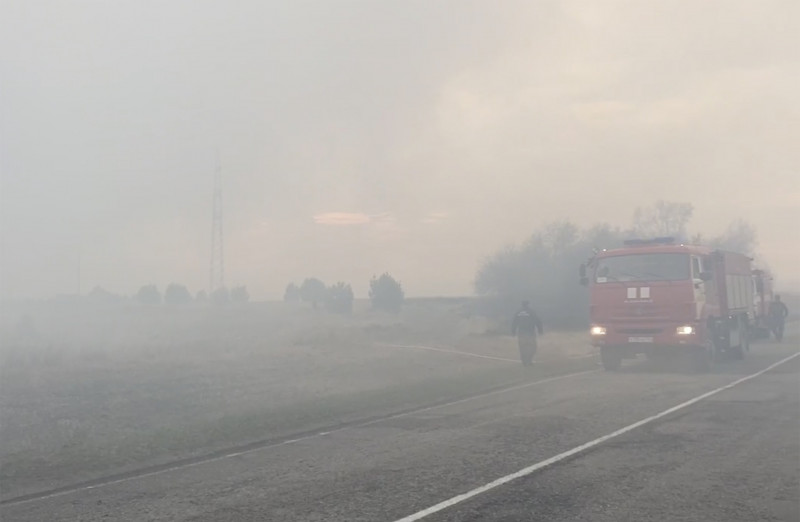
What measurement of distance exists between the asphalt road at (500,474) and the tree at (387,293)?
67.8 metres

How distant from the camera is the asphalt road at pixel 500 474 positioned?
6914 mm

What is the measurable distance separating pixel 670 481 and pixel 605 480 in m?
0.67

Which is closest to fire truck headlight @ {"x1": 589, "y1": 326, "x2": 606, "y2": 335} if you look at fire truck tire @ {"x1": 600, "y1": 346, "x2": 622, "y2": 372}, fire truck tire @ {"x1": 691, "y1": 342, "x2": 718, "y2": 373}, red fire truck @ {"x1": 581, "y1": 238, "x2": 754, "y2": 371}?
red fire truck @ {"x1": 581, "y1": 238, "x2": 754, "y2": 371}

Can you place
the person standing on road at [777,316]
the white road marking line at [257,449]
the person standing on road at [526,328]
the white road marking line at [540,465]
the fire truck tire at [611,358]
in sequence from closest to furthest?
the white road marking line at [540,465] → the white road marking line at [257,449] → the fire truck tire at [611,358] → the person standing on road at [526,328] → the person standing on road at [777,316]

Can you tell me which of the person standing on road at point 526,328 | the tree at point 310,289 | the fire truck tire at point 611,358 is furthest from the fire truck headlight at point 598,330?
the tree at point 310,289

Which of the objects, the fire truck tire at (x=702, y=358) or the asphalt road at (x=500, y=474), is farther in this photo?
the fire truck tire at (x=702, y=358)

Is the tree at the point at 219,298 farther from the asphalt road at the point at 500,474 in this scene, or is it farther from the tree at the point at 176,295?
the asphalt road at the point at 500,474

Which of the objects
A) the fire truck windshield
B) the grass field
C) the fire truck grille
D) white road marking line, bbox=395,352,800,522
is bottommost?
white road marking line, bbox=395,352,800,522

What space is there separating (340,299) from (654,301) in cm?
6347

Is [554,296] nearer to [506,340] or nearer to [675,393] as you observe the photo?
[506,340]

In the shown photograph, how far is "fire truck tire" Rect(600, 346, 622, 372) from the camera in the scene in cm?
2066

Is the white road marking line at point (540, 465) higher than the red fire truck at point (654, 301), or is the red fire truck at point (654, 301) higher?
the red fire truck at point (654, 301)

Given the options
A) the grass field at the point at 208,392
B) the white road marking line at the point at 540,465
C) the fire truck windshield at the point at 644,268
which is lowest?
the white road marking line at the point at 540,465

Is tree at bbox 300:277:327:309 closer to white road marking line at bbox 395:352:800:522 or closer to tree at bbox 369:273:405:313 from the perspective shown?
tree at bbox 369:273:405:313
